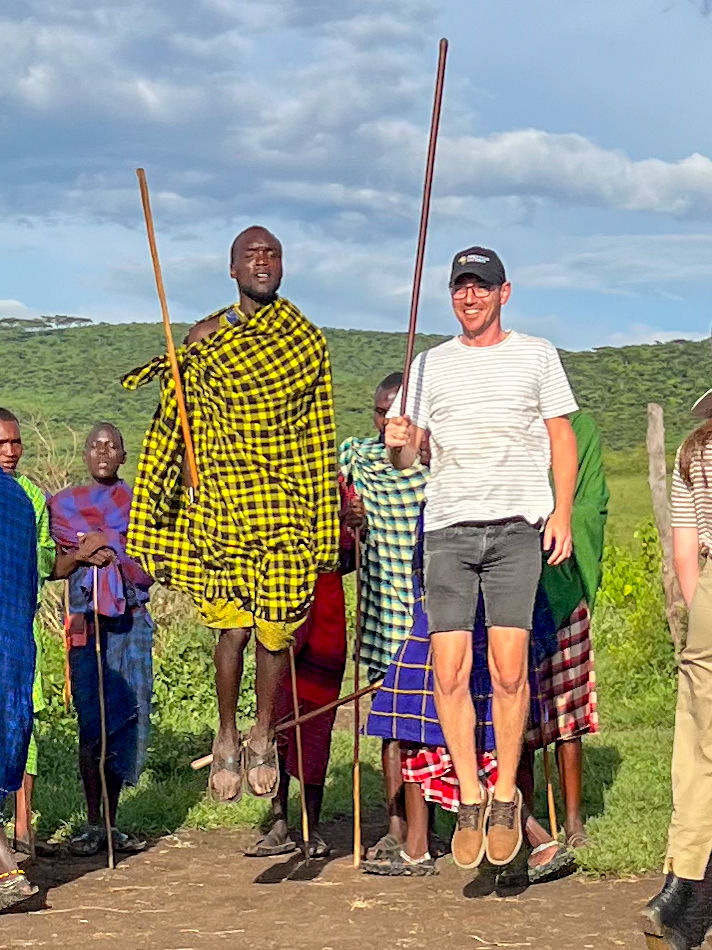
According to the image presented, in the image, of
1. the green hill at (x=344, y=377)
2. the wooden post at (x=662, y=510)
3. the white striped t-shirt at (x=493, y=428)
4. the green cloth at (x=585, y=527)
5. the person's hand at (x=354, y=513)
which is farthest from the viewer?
the green hill at (x=344, y=377)

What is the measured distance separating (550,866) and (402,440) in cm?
206

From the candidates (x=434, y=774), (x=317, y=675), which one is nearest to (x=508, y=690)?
(x=434, y=774)

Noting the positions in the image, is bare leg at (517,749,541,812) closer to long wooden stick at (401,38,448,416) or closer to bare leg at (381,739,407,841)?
bare leg at (381,739,407,841)

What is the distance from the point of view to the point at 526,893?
7.29 m

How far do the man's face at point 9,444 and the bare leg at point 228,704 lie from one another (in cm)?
151

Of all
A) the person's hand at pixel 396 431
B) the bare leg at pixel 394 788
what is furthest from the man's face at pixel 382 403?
the bare leg at pixel 394 788

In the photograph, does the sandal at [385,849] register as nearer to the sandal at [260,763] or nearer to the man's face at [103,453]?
the sandal at [260,763]

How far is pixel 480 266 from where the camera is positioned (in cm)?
685

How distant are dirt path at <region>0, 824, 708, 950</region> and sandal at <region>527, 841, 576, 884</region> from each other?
0.05 metres

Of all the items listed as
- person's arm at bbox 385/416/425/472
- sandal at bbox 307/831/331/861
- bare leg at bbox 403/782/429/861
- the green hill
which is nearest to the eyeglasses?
person's arm at bbox 385/416/425/472

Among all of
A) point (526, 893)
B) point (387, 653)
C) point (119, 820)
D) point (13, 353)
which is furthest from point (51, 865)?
point (13, 353)

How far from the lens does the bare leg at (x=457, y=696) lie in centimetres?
689

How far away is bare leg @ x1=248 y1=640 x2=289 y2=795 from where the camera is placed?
278 inches

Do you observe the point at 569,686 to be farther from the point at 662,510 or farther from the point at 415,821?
the point at 662,510
